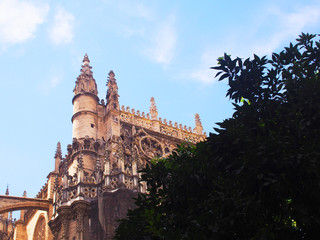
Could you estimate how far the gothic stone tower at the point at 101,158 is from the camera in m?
20.9

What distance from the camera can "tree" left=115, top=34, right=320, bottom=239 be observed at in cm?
827

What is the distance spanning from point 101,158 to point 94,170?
2.80 ft

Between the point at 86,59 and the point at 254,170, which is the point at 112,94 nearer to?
the point at 86,59

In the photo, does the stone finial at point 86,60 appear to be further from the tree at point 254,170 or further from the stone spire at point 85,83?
the tree at point 254,170

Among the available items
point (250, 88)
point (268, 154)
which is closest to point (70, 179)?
point (250, 88)

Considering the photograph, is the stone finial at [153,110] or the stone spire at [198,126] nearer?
the stone finial at [153,110]

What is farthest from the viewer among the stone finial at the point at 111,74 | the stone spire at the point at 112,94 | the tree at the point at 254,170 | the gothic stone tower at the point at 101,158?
the stone finial at the point at 111,74

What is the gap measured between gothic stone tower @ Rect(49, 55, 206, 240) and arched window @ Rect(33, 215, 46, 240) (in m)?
3.12

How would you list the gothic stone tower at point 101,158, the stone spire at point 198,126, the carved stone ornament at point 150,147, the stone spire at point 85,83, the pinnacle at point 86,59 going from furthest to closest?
the stone spire at point 198,126, the pinnacle at point 86,59, the stone spire at point 85,83, the carved stone ornament at point 150,147, the gothic stone tower at point 101,158

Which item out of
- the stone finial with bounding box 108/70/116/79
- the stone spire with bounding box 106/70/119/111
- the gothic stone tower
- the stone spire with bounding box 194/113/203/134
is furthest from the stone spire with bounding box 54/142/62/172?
the stone spire with bounding box 194/113/203/134

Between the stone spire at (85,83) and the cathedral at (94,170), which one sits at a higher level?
the stone spire at (85,83)

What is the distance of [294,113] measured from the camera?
9492mm

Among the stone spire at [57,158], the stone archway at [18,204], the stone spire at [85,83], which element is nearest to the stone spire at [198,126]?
the stone spire at [85,83]

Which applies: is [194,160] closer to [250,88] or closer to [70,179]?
[250,88]
